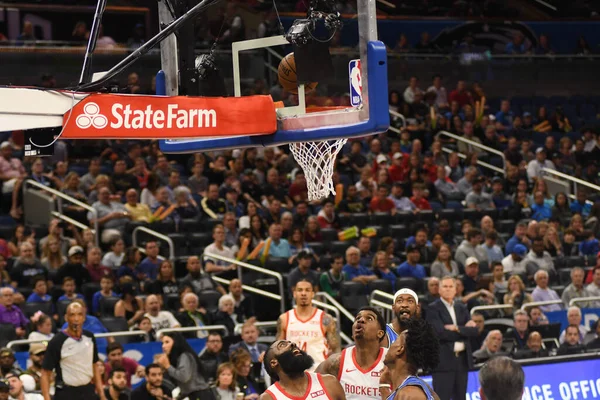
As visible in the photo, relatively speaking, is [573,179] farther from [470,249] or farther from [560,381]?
[560,381]

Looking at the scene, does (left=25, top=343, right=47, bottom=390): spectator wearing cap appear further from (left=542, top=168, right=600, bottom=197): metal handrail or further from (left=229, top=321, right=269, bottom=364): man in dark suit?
(left=542, top=168, right=600, bottom=197): metal handrail

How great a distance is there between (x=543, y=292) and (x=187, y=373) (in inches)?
232

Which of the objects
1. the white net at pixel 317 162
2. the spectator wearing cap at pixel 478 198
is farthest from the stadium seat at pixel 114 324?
the spectator wearing cap at pixel 478 198

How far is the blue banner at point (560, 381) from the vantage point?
1074 centimetres

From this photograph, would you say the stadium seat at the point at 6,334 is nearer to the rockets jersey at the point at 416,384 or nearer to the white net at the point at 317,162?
the white net at the point at 317,162

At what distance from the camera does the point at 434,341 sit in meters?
6.18

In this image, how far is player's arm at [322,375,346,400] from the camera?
656cm

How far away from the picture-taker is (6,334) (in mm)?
11008

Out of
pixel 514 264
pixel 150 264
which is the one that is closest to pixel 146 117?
pixel 150 264

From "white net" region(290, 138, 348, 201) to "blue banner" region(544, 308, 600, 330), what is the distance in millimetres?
7592

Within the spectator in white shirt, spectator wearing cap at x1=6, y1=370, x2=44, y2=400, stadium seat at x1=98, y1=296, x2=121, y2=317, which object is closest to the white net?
spectator wearing cap at x1=6, y1=370, x2=44, y2=400

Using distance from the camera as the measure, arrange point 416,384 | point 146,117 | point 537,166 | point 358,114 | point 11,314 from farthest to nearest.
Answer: point 537,166 < point 11,314 < point 358,114 < point 146,117 < point 416,384

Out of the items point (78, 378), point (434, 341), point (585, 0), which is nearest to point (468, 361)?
point (78, 378)

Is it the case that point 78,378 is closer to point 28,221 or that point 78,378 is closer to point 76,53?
point 28,221
